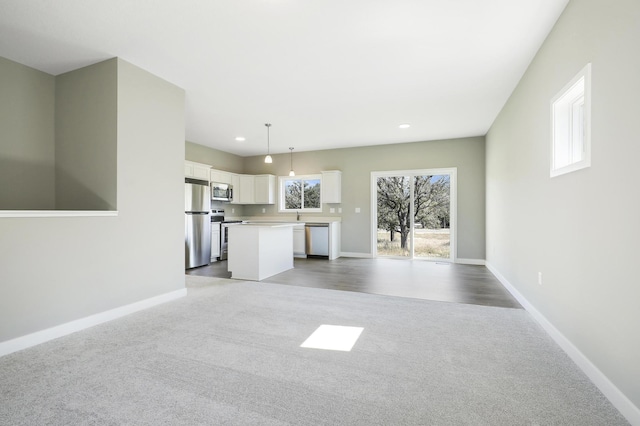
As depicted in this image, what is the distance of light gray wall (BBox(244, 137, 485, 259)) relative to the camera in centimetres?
610

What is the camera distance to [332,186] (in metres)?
7.03

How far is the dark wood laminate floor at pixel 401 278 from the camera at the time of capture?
3723 millimetres

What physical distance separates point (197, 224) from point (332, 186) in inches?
123

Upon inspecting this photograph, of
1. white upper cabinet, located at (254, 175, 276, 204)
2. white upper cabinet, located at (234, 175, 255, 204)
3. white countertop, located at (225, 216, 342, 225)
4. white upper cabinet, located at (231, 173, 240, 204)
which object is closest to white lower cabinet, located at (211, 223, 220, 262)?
white countertop, located at (225, 216, 342, 225)

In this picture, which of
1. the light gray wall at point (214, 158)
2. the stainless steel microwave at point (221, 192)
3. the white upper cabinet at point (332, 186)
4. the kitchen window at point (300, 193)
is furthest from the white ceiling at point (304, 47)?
the kitchen window at point (300, 193)

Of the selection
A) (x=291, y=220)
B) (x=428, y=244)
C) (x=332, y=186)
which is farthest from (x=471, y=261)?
(x=291, y=220)

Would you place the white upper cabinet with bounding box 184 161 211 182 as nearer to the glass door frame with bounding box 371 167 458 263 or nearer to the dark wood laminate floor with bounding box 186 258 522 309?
the dark wood laminate floor with bounding box 186 258 522 309

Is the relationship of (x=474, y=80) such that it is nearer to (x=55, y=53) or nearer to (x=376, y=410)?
(x=376, y=410)

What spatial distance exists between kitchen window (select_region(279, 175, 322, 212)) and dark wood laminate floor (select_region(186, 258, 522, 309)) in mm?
1689

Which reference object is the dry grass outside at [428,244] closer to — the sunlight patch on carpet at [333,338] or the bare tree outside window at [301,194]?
the bare tree outside window at [301,194]

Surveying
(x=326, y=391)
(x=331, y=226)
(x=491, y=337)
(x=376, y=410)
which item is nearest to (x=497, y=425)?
(x=376, y=410)

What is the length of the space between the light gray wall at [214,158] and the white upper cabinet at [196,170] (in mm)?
361

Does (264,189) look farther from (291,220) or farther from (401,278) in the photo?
(401,278)

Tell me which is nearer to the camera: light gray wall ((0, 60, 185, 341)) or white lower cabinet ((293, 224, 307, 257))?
light gray wall ((0, 60, 185, 341))
